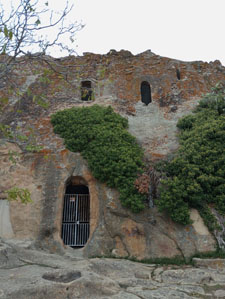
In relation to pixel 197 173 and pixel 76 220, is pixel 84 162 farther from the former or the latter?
pixel 197 173

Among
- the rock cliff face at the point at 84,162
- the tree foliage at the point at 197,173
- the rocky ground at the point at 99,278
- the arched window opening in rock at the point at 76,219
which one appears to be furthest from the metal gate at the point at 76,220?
the tree foliage at the point at 197,173

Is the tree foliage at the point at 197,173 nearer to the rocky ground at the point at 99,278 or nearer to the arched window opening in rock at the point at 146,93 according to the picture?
the rocky ground at the point at 99,278

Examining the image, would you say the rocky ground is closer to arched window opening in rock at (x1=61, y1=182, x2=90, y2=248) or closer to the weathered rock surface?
the weathered rock surface

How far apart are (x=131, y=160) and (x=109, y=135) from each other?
1281mm

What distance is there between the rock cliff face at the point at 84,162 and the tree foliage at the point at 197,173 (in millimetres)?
500

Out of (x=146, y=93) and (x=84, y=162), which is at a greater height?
(x=146, y=93)

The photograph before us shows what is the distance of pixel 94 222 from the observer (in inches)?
345

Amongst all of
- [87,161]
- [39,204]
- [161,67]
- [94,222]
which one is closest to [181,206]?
[94,222]

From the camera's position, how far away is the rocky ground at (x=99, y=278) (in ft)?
16.0

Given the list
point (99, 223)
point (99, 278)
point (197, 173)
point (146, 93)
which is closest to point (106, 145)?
point (99, 223)

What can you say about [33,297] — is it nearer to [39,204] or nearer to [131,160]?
[39,204]

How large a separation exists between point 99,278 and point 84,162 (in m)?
4.79

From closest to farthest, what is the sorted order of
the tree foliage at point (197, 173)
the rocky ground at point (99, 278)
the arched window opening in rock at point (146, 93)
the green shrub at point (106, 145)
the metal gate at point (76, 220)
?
the rocky ground at point (99, 278)
the tree foliage at point (197, 173)
the green shrub at point (106, 145)
the metal gate at point (76, 220)
the arched window opening in rock at point (146, 93)

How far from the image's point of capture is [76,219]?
950cm
